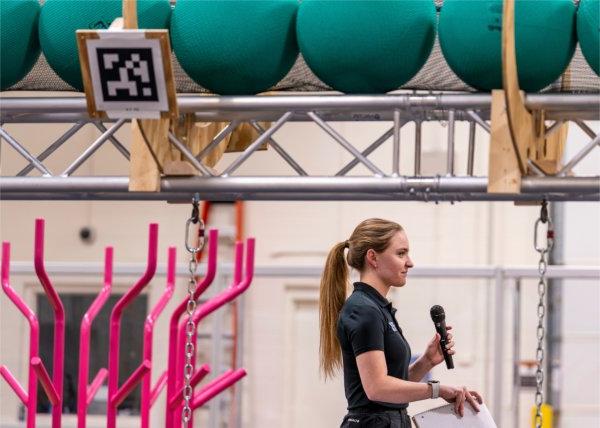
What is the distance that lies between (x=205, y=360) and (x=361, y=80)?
13.7 ft

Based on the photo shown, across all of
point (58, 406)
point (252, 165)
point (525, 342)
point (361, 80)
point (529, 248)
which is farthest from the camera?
point (252, 165)

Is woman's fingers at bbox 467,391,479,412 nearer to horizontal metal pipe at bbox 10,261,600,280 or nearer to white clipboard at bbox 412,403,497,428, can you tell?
white clipboard at bbox 412,403,497,428

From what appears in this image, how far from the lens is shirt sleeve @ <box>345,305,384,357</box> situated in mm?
3301

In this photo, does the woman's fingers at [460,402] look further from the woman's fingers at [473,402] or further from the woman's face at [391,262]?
the woman's face at [391,262]

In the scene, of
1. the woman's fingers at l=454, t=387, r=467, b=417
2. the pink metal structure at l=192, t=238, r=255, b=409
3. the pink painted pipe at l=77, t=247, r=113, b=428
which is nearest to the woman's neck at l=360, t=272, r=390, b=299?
the woman's fingers at l=454, t=387, r=467, b=417

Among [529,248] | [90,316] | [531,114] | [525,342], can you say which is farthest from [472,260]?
[531,114]

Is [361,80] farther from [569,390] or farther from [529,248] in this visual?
[529,248]

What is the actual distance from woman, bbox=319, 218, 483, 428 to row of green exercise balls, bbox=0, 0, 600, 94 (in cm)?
47

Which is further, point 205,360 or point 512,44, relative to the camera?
point 205,360

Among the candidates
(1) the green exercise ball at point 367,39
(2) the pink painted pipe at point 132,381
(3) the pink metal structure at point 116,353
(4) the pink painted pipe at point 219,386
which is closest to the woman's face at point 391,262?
(1) the green exercise ball at point 367,39

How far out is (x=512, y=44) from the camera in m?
3.27

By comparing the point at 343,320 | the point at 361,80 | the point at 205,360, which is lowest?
the point at 205,360

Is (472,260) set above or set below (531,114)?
below

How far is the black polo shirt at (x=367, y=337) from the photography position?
3305 millimetres
